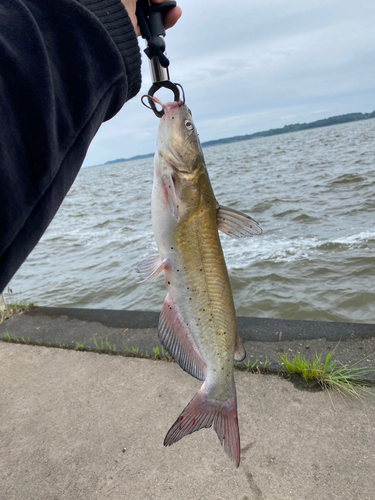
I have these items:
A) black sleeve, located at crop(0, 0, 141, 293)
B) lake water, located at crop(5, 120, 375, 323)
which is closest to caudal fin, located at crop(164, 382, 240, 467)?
black sleeve, located at crop(0, 0, 141, 293)

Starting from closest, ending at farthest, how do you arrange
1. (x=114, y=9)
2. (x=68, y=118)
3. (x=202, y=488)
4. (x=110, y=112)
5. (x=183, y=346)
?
(x=68, y=118) → (x=114, y=9) → (x=110, y=112) → (x=183, y=346) → (x=202, y=488)

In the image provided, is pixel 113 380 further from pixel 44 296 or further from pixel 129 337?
pixel 44 296

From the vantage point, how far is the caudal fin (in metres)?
1.67

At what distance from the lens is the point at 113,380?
342 centimetres

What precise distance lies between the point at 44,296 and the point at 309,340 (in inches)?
244

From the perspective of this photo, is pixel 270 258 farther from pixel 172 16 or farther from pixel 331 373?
pixel 172 16

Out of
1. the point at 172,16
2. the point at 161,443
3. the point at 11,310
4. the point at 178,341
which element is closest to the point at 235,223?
the point at 178,341

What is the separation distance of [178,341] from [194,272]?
1.10 feet

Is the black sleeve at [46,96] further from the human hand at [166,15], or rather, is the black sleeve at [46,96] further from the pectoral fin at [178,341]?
the pectoral fin at [178,341]

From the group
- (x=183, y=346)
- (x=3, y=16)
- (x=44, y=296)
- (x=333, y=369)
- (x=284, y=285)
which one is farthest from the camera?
(x=44, y=296)

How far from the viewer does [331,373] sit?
3078 millimetres

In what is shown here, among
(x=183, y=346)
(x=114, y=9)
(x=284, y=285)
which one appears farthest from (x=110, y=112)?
(x=284, y=285)

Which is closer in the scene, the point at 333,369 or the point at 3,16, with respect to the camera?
the point at 3,16

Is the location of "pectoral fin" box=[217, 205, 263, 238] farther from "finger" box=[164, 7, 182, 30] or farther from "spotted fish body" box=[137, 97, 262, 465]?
"finger" box=[164, 7, 182, 30]
